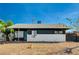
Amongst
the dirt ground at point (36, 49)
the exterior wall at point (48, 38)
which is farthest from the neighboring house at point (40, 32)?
the dirt ground at point (36, 49)

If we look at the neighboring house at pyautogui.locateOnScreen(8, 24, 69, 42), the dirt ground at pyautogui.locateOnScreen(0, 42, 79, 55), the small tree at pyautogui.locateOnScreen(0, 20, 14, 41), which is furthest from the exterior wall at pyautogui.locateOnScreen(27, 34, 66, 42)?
the small tree at pyautogui.locateOnScreen(0, 20, 14, 41)

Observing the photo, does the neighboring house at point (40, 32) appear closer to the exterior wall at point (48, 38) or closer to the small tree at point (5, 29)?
the exterior wall at point (48, 38)

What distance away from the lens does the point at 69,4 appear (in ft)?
147

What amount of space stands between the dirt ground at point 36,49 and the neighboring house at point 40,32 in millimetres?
141

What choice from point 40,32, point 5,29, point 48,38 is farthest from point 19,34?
point 48,38

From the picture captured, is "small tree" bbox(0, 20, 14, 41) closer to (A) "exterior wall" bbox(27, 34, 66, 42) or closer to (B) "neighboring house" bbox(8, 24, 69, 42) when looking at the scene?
(B) "neighboring house" bbox(8, 24, 69, 42)

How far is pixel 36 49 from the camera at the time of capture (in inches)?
1768

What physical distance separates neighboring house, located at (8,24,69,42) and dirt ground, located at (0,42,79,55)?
14 centimetres

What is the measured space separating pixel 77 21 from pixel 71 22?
0.50ft

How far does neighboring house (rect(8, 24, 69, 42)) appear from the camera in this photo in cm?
4491

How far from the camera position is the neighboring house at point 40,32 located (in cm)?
4491

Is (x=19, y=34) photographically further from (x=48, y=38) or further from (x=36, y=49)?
(x=48, y=38)

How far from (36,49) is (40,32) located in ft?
1.56
